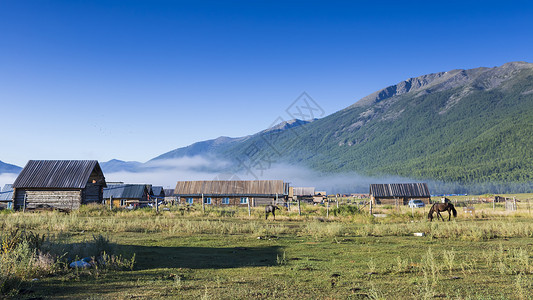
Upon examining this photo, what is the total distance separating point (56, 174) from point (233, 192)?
2859 cm

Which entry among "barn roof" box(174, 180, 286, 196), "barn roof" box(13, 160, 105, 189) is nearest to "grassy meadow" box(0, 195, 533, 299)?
"barn roof" box(13, 160, 105, 189)

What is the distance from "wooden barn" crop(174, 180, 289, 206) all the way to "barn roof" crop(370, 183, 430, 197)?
16867 millimetres

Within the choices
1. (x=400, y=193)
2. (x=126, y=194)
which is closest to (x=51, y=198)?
(x=126, y=194)

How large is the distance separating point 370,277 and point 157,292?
5528 millimetres

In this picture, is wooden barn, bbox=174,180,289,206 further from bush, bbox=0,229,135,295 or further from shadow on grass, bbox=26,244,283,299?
bush, bbox=0,229,135,295

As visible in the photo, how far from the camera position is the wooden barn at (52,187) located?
38594 mm

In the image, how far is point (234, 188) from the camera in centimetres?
6297

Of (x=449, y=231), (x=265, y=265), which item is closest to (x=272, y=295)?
(x=265, y=265)

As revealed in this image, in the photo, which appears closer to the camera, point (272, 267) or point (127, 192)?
point (272, 267)

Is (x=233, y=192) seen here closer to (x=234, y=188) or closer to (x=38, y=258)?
(x=234, y=188)

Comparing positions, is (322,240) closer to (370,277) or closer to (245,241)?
(245,241)

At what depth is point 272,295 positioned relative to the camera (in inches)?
329

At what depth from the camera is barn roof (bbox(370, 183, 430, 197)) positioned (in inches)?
2581

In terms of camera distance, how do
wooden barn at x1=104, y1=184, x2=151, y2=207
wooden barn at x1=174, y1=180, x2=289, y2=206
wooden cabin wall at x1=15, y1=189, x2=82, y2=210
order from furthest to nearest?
wooden barn at x1=174, y1=180, x2=289, y2=206
wooden barn at x1=104, y1=184, x2=151, y2=207
wooden cabin wall at x1=15, y1=189, x2=82, y2=210
